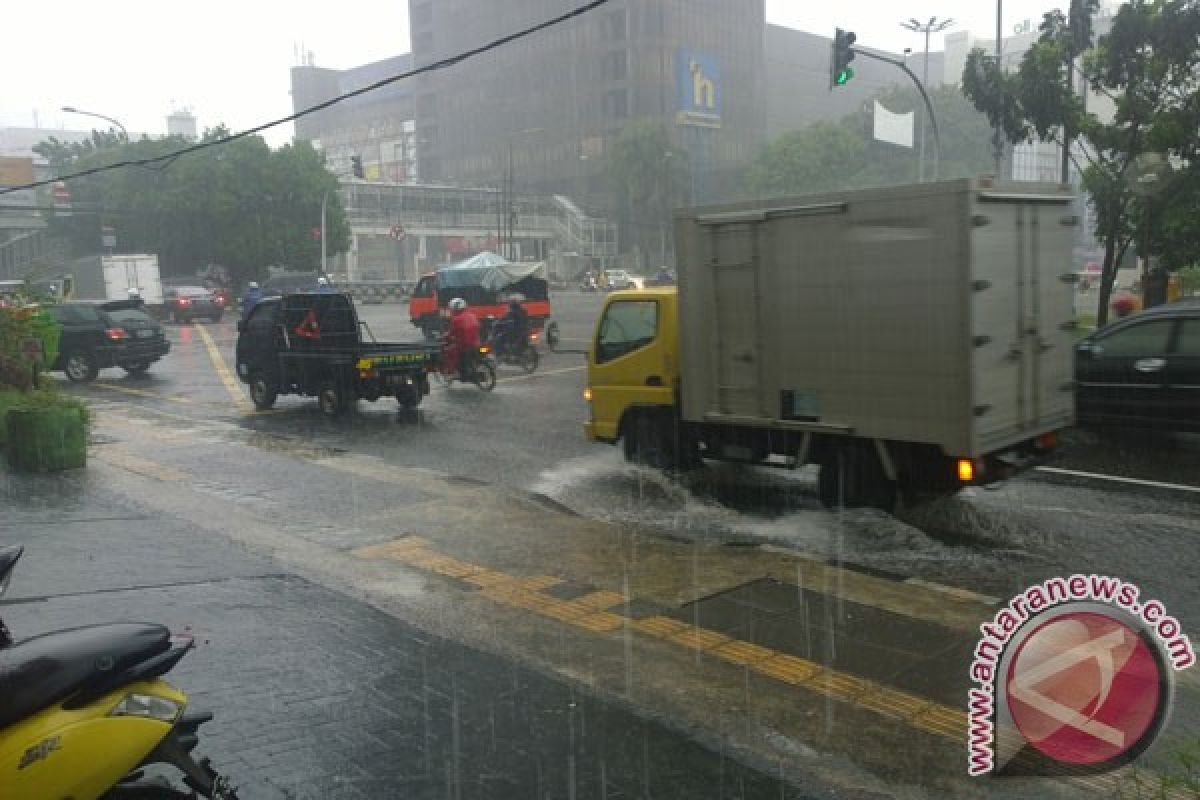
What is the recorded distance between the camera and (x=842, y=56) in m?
16.9

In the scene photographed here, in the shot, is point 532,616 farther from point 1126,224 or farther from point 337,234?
point 337,234

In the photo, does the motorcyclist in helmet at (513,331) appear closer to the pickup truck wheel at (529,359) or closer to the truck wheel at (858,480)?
the pickup truck wheel at (529,359)

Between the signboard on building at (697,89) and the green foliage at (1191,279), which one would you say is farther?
the signboard on building at (697,89)

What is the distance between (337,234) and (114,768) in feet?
185

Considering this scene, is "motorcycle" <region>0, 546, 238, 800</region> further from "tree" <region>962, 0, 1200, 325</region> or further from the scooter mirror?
"tree" <region>962, 0, 1200, 325</region>

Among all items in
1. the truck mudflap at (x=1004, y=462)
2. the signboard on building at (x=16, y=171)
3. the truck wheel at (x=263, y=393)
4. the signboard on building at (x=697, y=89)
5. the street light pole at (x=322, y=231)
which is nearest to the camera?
the truck mudflap at (x=1004, y=462)

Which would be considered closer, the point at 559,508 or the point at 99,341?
the point at 559,508

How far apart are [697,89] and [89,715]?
321 ft

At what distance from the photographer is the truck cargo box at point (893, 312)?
742cm

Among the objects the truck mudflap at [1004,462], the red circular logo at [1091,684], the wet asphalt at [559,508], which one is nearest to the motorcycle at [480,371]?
the wet asphalt at [559,508]

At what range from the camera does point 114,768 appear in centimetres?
309

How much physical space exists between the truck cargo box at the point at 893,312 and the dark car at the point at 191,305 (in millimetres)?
35090

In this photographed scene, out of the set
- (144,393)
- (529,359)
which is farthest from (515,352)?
(144,393)

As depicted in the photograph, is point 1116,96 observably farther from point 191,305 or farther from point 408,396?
point 191,305
